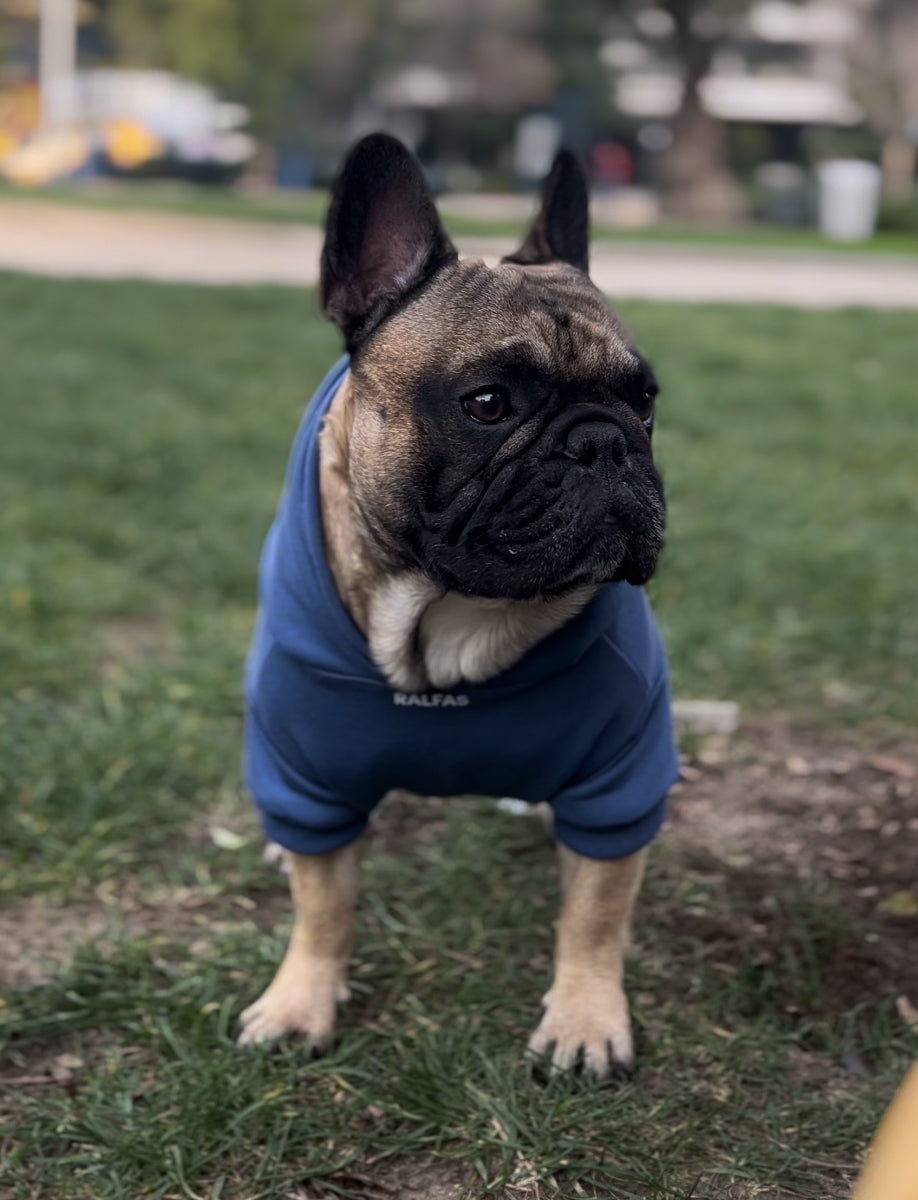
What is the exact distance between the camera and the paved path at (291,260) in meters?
13.7

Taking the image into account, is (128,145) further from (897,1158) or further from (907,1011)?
(897,1158)

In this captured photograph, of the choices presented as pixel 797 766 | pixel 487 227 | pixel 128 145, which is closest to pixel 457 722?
pixel 797 766

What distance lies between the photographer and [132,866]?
3469 millimetres

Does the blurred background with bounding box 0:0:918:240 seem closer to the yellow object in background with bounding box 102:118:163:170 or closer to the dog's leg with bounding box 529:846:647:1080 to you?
the yellow object in background with bounding box 102:118:163:170

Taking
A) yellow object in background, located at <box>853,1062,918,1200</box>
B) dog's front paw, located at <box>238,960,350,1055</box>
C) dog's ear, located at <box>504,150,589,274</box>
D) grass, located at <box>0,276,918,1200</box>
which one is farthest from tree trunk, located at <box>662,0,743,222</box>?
yellow object in background, located at <box>853,1062,918,1200</box>

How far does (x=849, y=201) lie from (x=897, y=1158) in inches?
1028

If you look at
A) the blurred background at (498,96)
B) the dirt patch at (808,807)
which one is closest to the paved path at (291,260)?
the blurred background at (498,96)

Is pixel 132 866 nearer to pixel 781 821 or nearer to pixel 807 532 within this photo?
pixel 781 821

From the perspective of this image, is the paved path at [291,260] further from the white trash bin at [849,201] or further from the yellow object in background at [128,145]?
the yellow object in background at [128,145]

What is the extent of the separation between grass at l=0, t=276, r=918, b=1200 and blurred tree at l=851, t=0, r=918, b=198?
32.7 meters

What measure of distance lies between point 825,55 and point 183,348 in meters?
41.9

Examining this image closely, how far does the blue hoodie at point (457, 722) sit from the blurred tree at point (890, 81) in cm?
3536

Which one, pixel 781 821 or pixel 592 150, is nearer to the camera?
pixel 781 821

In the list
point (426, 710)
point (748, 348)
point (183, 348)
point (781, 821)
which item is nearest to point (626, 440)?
point (426, 710)
